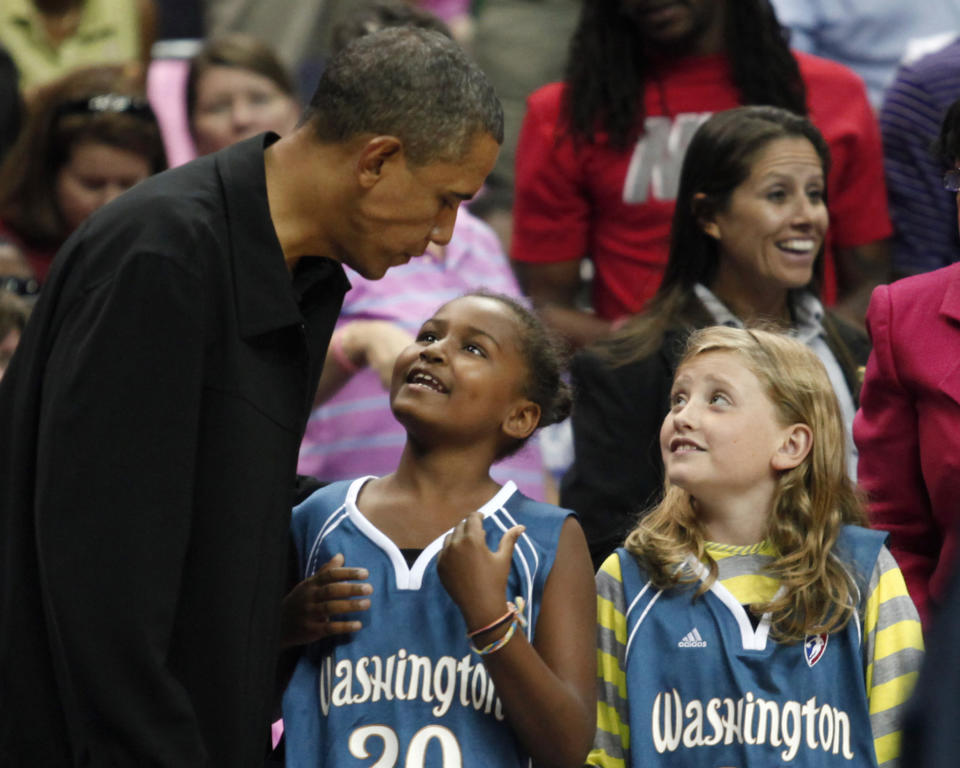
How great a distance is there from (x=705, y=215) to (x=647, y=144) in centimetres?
57

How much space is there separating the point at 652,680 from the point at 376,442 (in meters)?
1.37

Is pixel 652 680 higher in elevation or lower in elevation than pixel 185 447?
lower

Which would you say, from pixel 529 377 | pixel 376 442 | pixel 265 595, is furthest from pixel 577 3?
pixel 265 595

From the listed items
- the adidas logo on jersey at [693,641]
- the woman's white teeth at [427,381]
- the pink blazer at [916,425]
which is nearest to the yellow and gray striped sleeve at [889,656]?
the pink blazer at [916,425]

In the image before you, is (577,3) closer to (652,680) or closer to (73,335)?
(652,680)

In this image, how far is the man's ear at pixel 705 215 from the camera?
3.80m

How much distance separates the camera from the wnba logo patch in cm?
288

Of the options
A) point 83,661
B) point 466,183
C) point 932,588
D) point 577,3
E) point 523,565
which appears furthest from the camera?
point 577,3

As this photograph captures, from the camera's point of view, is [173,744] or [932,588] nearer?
[173,744]

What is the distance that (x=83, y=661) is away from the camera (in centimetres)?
213

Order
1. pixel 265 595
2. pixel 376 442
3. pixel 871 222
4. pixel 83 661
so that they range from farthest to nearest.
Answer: pixel 871 222, pixel 376 442, pixel 265 595, pixel 83 661

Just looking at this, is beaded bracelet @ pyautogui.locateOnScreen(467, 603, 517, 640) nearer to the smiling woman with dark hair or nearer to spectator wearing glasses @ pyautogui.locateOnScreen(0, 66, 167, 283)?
the smiling woman with dark hair

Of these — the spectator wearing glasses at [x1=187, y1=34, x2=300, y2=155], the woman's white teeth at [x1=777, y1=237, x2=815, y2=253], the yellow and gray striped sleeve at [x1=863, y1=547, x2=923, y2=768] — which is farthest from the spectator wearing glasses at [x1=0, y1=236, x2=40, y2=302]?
the yellow and gray striped sleeve at [x1=863, y1=547, x2=923, y2=768]

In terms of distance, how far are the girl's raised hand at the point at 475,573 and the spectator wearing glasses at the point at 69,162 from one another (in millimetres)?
2355
